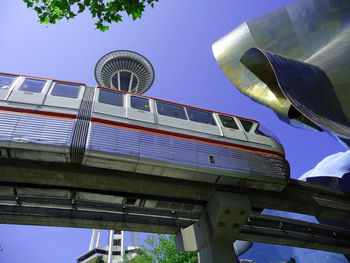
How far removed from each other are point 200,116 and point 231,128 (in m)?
1.44

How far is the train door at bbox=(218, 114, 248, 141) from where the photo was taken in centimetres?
1073

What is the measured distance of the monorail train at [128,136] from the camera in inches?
304

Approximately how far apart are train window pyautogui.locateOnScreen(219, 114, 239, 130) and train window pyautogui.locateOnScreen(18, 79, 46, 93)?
283 inches

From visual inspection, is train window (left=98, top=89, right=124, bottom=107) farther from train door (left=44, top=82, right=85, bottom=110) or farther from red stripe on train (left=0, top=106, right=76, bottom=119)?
red stripe on train (left=0, top=106, right=76, bottom=119)

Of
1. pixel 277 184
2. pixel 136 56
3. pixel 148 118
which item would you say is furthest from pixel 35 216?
pixel 136 56

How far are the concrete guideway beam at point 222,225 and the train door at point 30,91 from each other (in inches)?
288

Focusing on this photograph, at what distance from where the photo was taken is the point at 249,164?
9930mm

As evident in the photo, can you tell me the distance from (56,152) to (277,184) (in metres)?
8.11

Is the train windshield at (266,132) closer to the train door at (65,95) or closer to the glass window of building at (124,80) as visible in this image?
the train door at (65,95)

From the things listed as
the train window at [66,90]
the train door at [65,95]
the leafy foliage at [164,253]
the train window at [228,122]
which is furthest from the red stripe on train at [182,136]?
the leafy foliage at [164,253]

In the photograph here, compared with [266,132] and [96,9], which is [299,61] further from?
[96,9]

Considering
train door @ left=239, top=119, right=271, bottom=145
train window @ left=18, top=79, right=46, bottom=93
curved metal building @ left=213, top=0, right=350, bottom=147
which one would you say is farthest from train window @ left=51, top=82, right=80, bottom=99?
curved metal building @ left=213, top=0, right=350, bottom=147

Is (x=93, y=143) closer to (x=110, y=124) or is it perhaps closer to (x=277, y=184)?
(x=110, y=124)

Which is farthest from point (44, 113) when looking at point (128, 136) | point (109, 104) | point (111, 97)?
point (128, 136)
